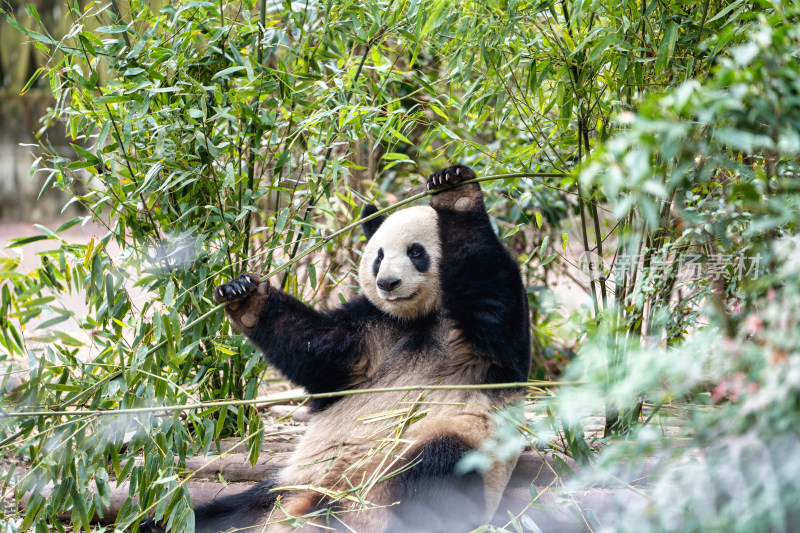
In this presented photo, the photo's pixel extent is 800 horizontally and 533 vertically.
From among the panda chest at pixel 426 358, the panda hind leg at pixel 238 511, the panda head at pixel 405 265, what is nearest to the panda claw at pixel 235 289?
the panda head at pixel 405 265

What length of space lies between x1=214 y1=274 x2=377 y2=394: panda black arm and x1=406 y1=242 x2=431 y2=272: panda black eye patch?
1.36ft

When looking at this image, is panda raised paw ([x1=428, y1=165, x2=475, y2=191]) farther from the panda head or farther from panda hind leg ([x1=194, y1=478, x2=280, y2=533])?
panda hind leg ([x1=194, y1=478, x2=280, y2=533])

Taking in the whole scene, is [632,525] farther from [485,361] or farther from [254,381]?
[254,381]

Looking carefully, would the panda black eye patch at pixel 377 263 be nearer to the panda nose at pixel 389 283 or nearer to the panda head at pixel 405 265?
→ the panda head at pixel 405 265

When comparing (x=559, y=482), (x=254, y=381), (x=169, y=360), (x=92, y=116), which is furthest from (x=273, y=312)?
(x=559, y=482)

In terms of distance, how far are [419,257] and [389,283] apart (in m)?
0.19

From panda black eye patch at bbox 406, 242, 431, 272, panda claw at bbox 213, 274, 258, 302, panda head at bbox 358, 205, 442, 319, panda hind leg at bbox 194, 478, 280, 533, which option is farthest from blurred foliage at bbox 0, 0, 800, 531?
panda black eye patch at bbox 406, 242, 431, 272

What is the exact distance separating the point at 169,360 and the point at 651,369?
6.76ft

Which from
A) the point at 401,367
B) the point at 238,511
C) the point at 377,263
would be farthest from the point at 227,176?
the point at 238,511

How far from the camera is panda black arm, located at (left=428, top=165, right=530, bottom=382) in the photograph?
2.63m

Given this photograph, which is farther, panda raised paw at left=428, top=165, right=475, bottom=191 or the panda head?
the panda head

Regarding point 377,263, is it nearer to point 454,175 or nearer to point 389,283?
point 389,283

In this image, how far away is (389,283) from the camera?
2799 mm

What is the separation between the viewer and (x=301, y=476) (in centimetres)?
281
